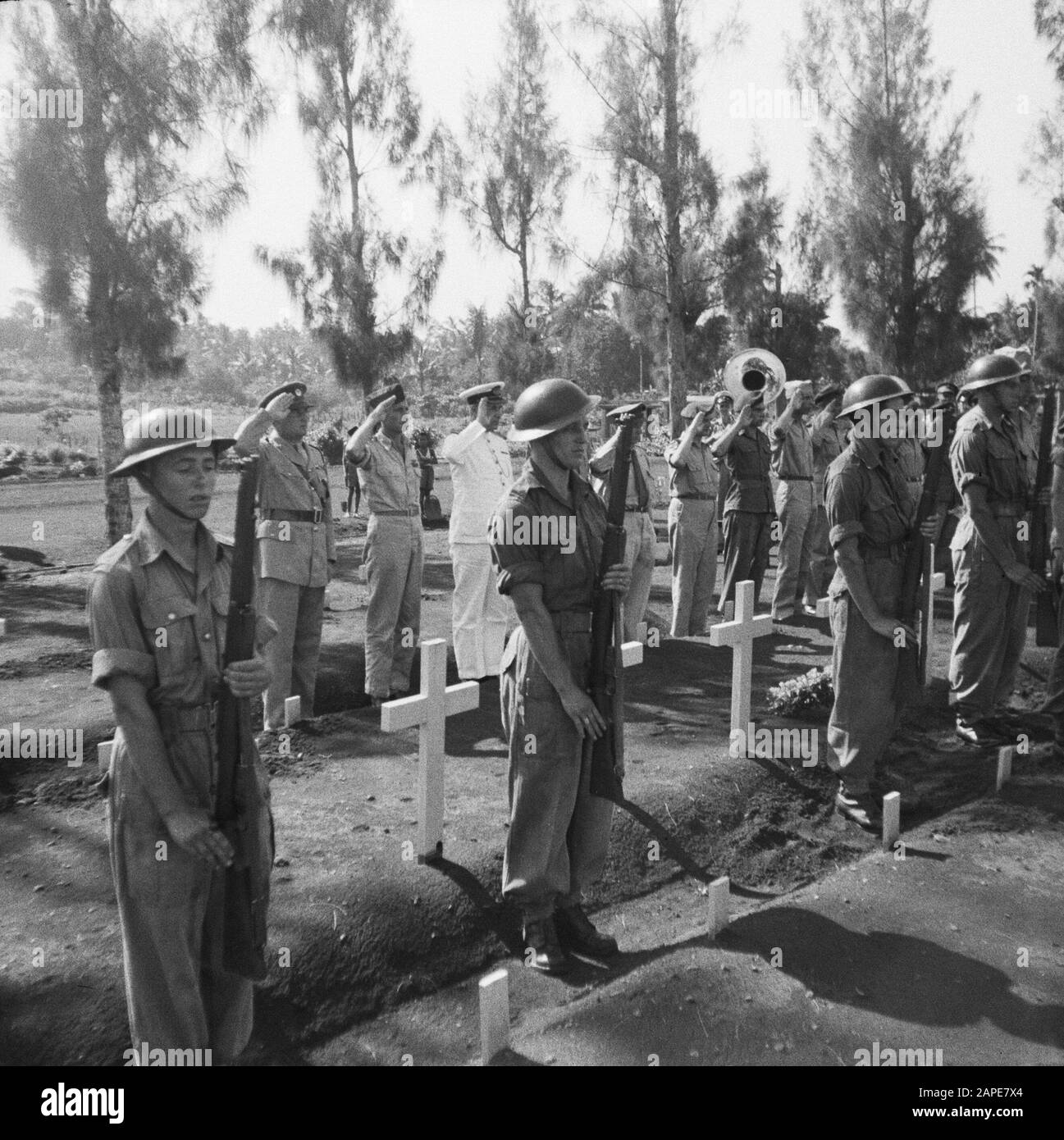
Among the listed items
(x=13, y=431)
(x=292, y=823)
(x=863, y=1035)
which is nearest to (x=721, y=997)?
(x=863, y=1035)

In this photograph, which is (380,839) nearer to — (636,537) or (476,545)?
(476,545)

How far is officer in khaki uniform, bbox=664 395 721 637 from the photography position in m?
9.16

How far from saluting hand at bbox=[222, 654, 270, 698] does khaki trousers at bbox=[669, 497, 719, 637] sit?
21.6 feet

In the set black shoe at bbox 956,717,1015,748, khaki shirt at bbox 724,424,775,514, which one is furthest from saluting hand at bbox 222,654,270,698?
khaki shirt at bbox 724,424,775,514

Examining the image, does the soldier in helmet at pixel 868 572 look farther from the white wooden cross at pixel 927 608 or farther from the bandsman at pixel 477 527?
the bandsman at pixel 477 527

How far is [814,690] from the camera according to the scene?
7074 mm

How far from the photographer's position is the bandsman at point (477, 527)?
7496 millimetres

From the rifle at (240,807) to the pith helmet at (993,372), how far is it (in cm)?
494

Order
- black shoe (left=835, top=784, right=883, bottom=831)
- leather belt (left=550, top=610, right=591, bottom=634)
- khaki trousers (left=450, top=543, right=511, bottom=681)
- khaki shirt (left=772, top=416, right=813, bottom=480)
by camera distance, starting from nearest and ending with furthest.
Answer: leather belt (left=550, top=610, right=591, bottom=634) < black shoe (left=835, top=784, right=883, bottom=831) < khaki trousers (left=450, top=543, right=511, bottom=681) < khaki shirt (left=772, top=416, right=813, bottom=480)

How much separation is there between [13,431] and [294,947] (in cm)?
3250

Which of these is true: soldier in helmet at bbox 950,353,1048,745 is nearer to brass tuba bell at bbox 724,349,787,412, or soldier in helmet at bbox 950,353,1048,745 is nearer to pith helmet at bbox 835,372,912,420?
pith helmet at bbox 835,372,912,420

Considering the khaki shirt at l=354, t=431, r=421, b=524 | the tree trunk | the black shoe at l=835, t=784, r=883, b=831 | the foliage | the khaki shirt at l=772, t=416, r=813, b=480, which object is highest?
the tree trunk

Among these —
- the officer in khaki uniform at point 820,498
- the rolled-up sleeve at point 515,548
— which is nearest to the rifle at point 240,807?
the rolled-up sleeve at point 515,548
